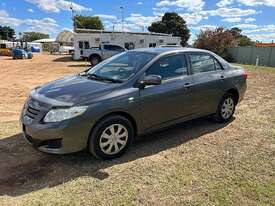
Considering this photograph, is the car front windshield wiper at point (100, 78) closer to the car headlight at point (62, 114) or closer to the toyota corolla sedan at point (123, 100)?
the toyota corolla sedan at point (123, 100)

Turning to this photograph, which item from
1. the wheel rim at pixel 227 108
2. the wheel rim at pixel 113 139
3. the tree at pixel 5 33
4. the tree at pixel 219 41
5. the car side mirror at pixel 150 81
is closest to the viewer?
the wheel rim at pixel 113 139

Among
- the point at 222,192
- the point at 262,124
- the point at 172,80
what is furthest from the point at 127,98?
the point at 262,124

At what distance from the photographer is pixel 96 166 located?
14.3 ft

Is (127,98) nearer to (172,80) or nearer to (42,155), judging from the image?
(172,80)

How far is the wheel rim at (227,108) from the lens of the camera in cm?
630

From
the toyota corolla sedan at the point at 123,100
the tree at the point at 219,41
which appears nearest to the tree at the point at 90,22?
the tree at the point at 219,41

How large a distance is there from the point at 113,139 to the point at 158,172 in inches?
31.5

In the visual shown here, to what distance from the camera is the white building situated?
3189 cm

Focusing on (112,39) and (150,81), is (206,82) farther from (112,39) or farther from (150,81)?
(112,39)

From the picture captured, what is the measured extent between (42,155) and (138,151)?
57.2 inches

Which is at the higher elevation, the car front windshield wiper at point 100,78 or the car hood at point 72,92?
the car front windshield wiper at point 100,78

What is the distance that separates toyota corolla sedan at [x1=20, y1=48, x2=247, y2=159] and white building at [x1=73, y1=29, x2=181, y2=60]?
1018 inches

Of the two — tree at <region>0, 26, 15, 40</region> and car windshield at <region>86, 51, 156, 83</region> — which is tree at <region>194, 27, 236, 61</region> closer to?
car windshield at <region>86, 51, 156, 83</region>

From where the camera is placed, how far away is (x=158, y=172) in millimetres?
4176
